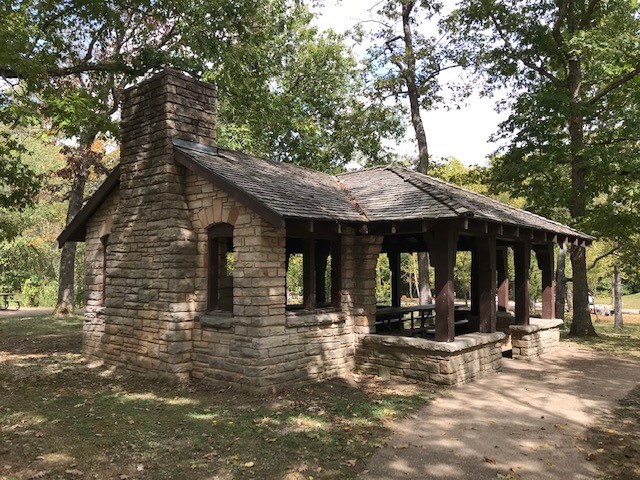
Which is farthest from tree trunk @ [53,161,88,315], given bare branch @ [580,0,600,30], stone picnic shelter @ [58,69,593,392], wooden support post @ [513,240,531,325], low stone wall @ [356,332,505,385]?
bare branch @ [580,0,600,30]

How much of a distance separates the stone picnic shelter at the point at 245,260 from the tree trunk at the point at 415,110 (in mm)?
7914

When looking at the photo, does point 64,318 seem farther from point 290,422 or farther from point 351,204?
point 290,422

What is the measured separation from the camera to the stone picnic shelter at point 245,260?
790 cm

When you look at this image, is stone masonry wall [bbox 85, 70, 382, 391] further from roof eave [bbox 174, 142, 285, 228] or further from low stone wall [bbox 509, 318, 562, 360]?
low stone wall [bbox 509, 318, 562, 360]

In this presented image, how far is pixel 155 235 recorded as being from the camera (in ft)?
29.7

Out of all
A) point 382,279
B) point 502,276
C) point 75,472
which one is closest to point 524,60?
point 502,276

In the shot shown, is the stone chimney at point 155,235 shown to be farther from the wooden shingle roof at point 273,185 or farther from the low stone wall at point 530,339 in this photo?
the low stone wall at point 530,339

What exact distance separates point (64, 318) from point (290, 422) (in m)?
14.9

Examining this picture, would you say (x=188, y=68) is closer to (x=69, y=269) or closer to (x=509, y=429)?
(x=69, y=269)

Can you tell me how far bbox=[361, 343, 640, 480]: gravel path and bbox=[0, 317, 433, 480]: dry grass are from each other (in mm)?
381

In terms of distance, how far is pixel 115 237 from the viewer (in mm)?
9969

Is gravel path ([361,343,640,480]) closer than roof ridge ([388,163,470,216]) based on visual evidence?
Yes

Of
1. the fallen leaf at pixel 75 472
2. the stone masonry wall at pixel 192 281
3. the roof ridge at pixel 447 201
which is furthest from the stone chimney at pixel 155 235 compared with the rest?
the roof ridge at pixel 447 201

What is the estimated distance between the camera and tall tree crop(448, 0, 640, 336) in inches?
534
